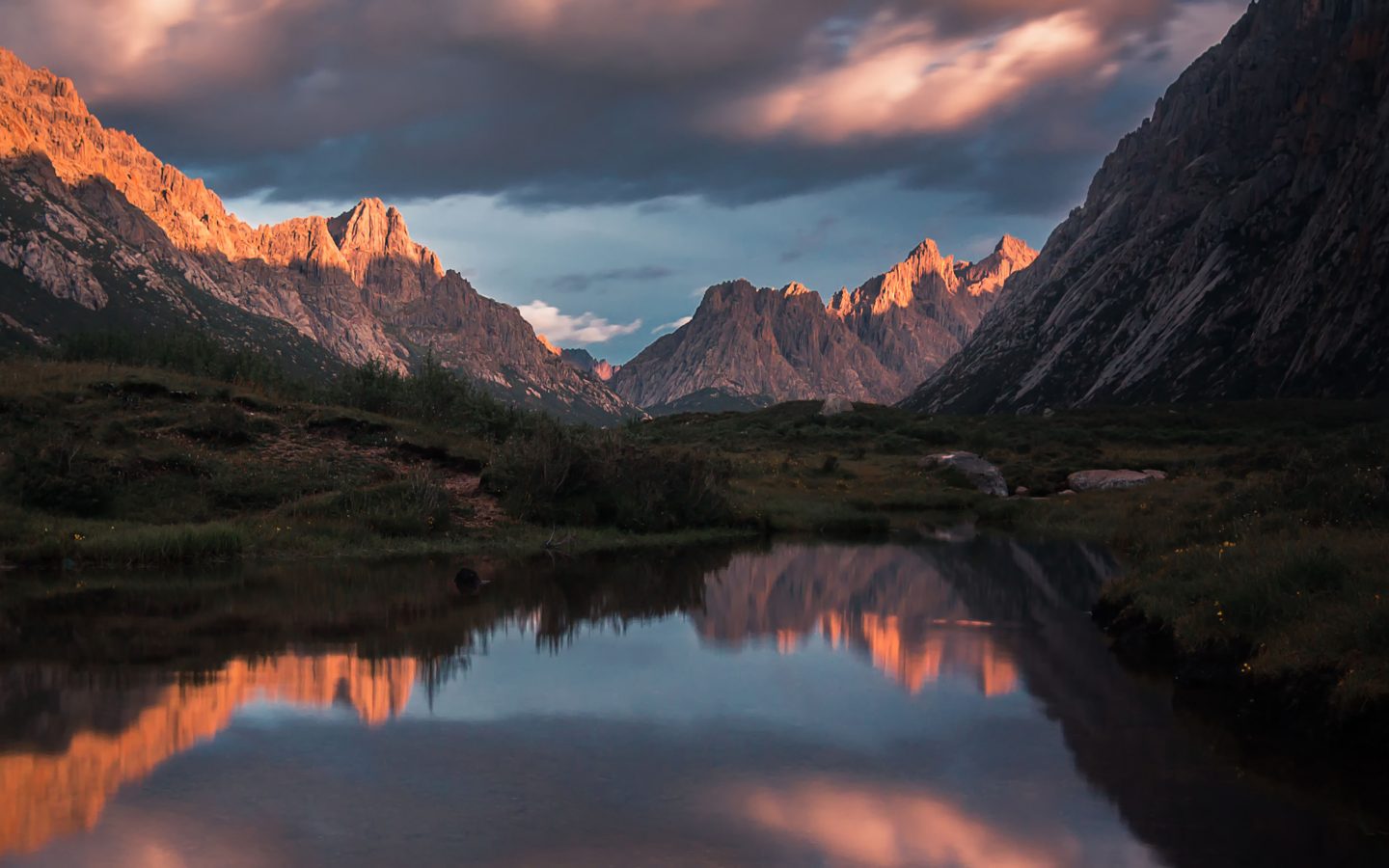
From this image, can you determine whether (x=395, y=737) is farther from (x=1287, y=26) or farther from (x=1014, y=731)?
(x=1287, y=26)

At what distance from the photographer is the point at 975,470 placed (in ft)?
201

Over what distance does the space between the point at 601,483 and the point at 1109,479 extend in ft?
114

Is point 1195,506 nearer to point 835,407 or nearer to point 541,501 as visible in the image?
point 541,501

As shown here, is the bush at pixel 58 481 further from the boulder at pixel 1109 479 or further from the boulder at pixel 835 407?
the boulder at pixel 835 407

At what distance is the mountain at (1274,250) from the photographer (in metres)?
119

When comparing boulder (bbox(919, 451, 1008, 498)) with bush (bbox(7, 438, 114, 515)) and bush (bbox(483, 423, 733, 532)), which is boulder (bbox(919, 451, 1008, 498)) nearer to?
bush (bbox(483, 423, 733, 532))

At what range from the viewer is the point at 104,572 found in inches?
976

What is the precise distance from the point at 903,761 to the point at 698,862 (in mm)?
4362

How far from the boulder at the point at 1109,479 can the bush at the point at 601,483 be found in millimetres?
27333

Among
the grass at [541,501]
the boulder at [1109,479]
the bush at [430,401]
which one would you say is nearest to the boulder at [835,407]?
the boulder at [1109,479]

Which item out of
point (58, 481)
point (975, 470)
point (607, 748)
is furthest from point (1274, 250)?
point (607, 748)

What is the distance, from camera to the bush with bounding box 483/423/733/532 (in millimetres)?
35906

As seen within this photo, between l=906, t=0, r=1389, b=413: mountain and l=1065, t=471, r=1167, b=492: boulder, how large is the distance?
6396 cm

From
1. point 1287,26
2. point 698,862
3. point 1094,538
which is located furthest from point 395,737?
point 1287,26
